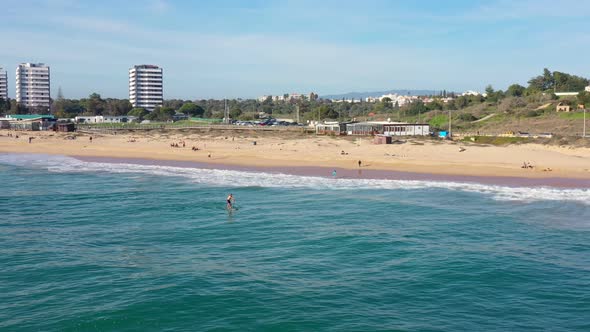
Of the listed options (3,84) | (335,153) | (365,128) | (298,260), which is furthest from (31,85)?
(298,260)

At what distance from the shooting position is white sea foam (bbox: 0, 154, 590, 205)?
3319 cm

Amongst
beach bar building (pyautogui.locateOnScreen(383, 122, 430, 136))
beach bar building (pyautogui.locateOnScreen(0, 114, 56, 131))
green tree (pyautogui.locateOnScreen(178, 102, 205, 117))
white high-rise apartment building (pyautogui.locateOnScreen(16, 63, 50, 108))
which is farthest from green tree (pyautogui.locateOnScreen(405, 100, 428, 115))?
white high-rise apartment building (pyautogui.locateOnScreen(16, 63, 50, 108))

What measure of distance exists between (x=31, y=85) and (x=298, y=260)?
194m

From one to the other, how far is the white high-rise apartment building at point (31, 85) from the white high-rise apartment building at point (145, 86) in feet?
95.4

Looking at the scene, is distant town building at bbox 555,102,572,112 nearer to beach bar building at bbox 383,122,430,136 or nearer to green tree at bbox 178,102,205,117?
beach bar building at bbox 383,122,430,136

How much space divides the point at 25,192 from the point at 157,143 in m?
37.9

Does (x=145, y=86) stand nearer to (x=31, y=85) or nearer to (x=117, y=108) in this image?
(x=31, y=85)

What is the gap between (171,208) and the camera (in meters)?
30.0

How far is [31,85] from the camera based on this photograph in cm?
18900

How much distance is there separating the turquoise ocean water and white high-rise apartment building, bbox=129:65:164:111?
157835 mm

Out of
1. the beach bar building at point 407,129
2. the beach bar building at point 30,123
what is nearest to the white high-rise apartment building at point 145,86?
the beach bar building at point 30,123

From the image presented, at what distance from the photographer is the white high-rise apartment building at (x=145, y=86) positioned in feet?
612

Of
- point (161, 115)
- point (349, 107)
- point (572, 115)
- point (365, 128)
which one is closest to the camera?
point (365, 128)

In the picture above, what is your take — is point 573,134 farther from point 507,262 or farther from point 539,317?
point 539,317
